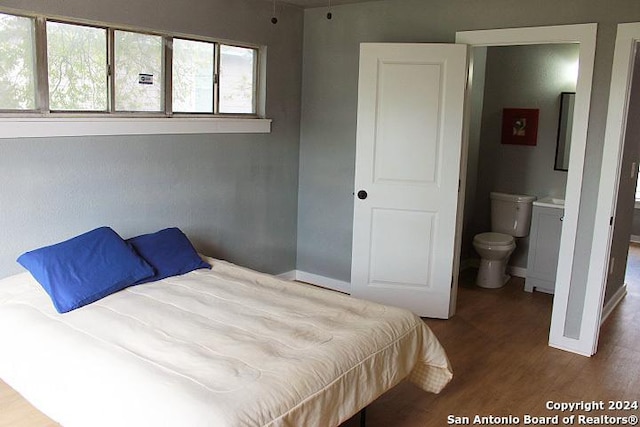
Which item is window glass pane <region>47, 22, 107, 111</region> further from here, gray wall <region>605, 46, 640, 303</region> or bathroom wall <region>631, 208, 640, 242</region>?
bathroom wall <region>631, 208, 640, 242</region>

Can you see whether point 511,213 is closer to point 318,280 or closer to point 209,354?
point 318,280

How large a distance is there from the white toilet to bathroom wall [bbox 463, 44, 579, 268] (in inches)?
6.7

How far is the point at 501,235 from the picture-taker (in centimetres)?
526

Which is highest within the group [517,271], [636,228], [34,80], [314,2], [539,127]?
[314,2]

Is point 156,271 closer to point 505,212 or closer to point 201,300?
point 201,300

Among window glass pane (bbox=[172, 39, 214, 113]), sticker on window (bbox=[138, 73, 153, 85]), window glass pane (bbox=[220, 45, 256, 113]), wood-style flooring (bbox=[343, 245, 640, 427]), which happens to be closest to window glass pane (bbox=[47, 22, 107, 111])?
sticker on window (bbox=[138, 73, 153, 85])

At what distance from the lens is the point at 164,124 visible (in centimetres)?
382

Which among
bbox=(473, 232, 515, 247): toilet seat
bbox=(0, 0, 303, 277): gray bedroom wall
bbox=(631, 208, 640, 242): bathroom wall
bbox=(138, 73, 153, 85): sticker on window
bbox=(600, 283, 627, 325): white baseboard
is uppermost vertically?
bbox=(138, 73, 153, 85): sticker on window

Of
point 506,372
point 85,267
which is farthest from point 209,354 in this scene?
point 506,372

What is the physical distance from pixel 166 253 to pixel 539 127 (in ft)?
11.6

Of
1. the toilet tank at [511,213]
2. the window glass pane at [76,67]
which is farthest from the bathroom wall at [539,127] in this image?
the window glass pane at [76,67]

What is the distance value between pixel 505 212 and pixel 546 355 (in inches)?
75.8

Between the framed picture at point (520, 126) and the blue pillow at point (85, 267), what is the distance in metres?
3.61

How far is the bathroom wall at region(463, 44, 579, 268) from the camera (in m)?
5.18
